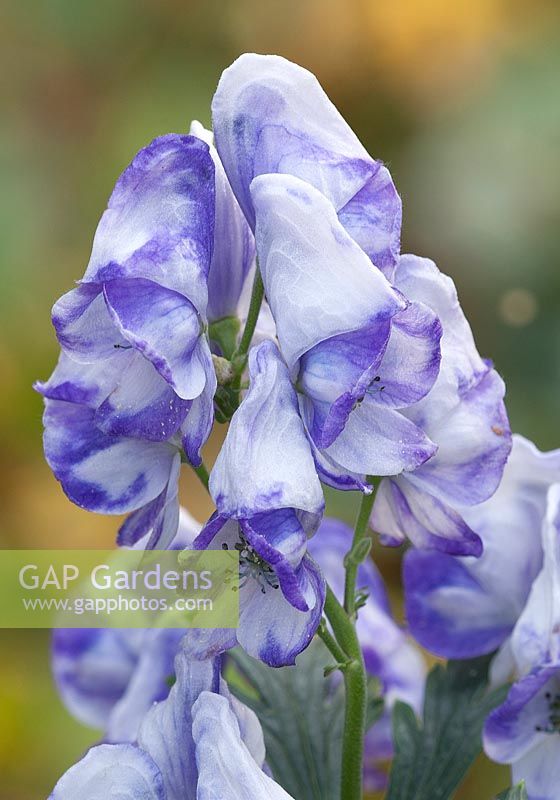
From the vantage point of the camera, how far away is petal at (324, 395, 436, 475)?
43 centimetres

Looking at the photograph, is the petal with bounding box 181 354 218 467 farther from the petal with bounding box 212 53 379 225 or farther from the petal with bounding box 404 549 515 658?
the petal with bounding box 404 549 515 658

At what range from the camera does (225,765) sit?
1.44 feet

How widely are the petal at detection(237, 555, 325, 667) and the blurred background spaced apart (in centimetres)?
118

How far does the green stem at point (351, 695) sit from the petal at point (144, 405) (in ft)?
0.28

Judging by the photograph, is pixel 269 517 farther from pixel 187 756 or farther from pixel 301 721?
pixel 301 721

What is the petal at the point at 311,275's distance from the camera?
41 cm

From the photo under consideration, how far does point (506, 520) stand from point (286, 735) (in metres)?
0.14

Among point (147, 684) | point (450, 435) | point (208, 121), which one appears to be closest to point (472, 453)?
point (450, 435)

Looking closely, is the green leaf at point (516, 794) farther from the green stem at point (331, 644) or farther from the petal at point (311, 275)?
the petal at point (311, 275)

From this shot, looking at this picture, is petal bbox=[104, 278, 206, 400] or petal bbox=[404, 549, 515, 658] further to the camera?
petal bbox=[404, 549, 515, 658]

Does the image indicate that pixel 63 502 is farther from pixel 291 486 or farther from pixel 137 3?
pixel 291 486

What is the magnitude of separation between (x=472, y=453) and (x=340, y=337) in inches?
4.0

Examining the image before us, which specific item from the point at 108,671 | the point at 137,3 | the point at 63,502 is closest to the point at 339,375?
the point at 108,671

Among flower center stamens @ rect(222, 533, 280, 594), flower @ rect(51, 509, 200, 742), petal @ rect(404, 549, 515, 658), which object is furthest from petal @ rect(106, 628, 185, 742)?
flower center stamens @ rect(222, 533, 280, 594)
